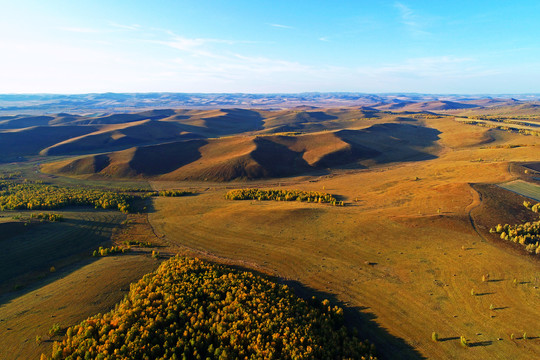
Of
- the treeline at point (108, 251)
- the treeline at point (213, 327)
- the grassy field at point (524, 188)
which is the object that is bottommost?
the treeline at point (108, 251)

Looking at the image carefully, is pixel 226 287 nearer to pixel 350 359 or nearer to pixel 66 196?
pixel 350 359

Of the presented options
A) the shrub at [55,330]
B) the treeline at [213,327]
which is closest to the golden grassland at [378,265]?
the shrub at [55,330]

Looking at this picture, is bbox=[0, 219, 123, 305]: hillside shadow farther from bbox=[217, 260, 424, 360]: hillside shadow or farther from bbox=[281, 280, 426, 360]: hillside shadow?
bbox=[281, 280, 426, 360]: hillside shadow

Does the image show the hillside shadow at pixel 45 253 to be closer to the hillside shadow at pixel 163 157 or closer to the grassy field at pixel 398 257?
the grassy field at pixel 398 257

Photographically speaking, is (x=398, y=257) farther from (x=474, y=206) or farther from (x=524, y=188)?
(x=524, y=188)

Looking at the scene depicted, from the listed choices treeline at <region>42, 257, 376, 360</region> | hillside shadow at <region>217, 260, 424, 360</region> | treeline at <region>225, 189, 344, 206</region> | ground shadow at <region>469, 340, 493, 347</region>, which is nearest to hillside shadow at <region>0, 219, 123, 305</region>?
treeline at <region>42, 257, 376, 360</region>

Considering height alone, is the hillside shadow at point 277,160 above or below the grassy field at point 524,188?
below

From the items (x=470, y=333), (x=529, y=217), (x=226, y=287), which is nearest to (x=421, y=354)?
(x=470, y=333)
